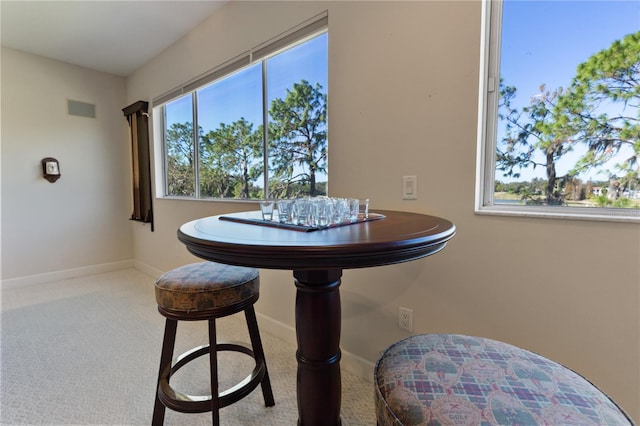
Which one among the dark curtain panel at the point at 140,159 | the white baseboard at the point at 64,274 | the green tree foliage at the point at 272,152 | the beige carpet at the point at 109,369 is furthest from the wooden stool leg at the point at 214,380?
the white baseboard at the point at 64,274

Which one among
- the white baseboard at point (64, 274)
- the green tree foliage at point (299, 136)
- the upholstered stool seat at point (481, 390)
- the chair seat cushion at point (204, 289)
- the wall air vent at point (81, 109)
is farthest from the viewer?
the wall air vent at point (81, 109)

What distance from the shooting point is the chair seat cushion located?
1.13 m

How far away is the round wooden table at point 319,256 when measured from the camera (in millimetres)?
669

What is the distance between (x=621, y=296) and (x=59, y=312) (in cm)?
366

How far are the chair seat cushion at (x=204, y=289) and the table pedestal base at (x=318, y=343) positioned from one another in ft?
1.20

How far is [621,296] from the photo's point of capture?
1007 millimetres

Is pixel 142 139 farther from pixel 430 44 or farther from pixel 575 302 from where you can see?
pixel 575 302

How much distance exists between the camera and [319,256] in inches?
25.7

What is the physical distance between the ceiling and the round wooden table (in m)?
2.37

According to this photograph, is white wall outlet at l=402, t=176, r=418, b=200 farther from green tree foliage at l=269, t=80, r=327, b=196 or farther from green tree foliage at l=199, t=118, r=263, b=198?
green tree foliage at l=199, t=118, r=263, b=198

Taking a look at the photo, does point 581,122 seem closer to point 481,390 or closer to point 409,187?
point 409,187

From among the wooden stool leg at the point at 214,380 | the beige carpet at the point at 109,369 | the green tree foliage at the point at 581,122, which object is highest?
the green tree foliage at the point at 581,122

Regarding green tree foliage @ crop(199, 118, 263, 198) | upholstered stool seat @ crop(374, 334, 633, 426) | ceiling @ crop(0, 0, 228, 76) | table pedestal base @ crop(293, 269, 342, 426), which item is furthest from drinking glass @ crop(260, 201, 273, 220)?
ceiling @ crop(0, 0, 228, 76)

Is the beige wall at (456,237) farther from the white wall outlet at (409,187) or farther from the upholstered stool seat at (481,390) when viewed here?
the upholstered stool seat at (481,390)
